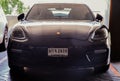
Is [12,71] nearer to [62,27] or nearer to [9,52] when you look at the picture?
[9,52]

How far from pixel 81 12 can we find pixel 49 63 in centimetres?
192

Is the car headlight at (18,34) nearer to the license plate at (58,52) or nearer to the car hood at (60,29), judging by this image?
the car hood at (60,29)

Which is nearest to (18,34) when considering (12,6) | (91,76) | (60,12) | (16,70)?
(16,70)

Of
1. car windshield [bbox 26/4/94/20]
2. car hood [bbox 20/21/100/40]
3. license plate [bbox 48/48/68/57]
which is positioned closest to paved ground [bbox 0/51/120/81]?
license plate [bbox 48/48/68/57]

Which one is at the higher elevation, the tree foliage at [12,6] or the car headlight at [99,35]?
the car headlight at [99,35]

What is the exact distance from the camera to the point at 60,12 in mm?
6387

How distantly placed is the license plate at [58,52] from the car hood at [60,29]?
0.80 feet

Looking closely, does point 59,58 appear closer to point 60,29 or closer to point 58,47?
point 58,47

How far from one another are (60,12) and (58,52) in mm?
1929

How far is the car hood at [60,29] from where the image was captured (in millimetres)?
4777

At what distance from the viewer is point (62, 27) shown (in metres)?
5.03

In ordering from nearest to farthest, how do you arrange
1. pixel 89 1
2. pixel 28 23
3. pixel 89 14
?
pixel 28 23 → pixel 89 14 → pixel 89 1

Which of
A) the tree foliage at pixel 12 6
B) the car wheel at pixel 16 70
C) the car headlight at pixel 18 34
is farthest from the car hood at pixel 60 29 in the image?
the tree foliage at pixel 12 6

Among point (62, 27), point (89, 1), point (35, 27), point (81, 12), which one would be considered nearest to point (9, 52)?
point (35, 27)
